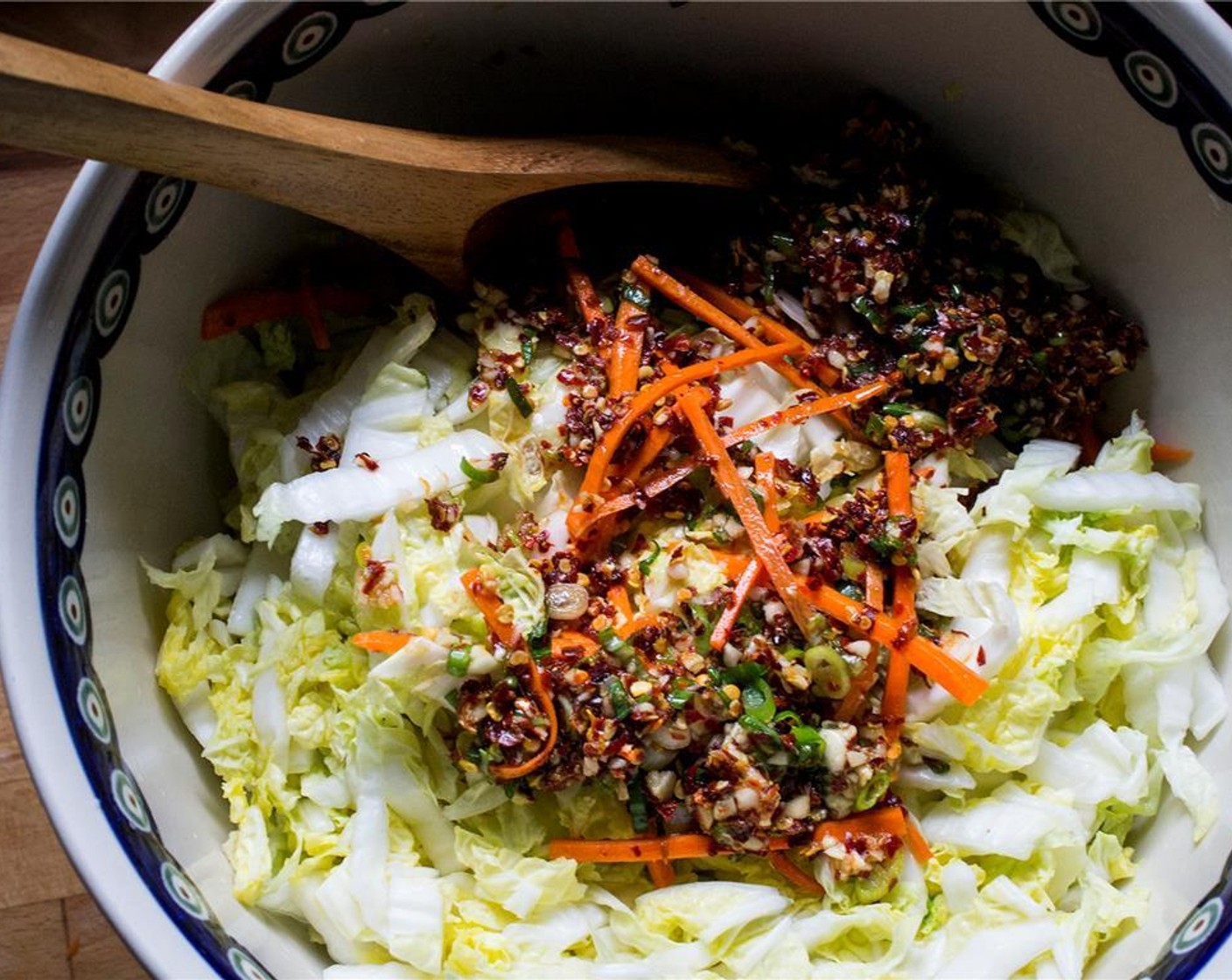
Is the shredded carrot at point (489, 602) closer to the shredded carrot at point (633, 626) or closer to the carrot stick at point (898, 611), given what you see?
the shredded carrot at point (633, 626)

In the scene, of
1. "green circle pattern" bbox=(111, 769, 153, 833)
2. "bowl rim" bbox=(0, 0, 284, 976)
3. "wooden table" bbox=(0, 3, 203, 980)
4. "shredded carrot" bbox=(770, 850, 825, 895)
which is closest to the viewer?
"bowl rim" bbox=(0, 0, 284, 976)

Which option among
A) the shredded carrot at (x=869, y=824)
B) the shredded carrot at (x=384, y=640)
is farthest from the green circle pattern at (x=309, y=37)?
the shredded carrot at (x=869, y=824)

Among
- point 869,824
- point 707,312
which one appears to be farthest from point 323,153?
point 869,824

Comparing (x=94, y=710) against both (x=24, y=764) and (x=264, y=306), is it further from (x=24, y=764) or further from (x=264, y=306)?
(x=264, y=306)

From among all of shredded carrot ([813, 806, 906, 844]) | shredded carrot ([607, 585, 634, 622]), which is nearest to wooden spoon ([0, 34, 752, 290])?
shredded carrot ([607, 585, 634, 622])

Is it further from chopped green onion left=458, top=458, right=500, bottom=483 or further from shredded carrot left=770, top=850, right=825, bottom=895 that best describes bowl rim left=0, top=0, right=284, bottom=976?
shredded carrot left=770, top=850, right=825, bottom=895

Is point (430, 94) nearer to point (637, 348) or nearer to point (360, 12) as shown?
point (360, 12)

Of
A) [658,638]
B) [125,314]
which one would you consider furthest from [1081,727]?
[125,314]
